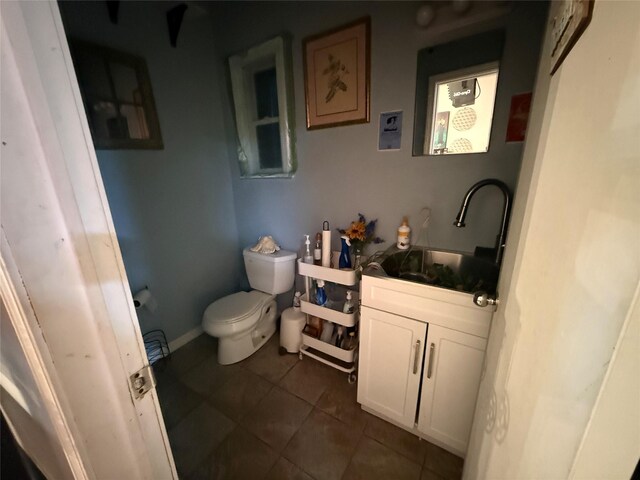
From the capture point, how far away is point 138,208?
154cm

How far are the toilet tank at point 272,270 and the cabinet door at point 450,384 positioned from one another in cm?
104

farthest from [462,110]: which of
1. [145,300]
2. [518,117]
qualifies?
[145,300]

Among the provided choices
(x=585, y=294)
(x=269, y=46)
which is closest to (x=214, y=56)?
(x=269, y=46)

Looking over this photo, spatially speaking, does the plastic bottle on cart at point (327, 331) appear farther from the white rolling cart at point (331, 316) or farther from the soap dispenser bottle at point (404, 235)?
the soap dispenser bottle at point (404, 235)

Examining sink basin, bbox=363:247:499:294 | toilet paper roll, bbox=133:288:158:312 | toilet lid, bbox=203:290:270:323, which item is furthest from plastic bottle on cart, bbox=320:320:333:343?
toilet paper roll, bbox=133:288:158:312

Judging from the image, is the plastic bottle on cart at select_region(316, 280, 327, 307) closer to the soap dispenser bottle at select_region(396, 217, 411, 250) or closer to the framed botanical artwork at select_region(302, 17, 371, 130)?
the soap dispenser bottle at select_region(396, 217, 411, 250)

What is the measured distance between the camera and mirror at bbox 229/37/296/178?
1.55 metres

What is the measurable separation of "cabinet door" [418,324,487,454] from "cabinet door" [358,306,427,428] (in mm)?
45

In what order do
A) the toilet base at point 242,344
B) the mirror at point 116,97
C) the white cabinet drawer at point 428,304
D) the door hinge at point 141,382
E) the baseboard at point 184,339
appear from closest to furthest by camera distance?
the door hinge at point 141,382 → the white cabinet drawer at point 428,304 → the mirror at point 116,97 → the toilet base at point 242,344 → the baseboard at point 184,339

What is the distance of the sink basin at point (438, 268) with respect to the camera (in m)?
1.12

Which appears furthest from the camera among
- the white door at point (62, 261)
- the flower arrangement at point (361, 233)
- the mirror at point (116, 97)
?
the flower arrangement at point (361, 233)

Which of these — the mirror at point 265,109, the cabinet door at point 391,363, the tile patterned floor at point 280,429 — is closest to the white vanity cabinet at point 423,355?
the cabinet door at point 391,363

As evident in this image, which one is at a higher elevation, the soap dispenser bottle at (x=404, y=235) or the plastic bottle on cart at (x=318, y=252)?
the soap dispenser bottle at (x=404, y=235)

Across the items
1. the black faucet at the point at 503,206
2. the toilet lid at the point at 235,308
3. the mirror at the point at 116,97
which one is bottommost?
the toilet lid at the point at 235,308
